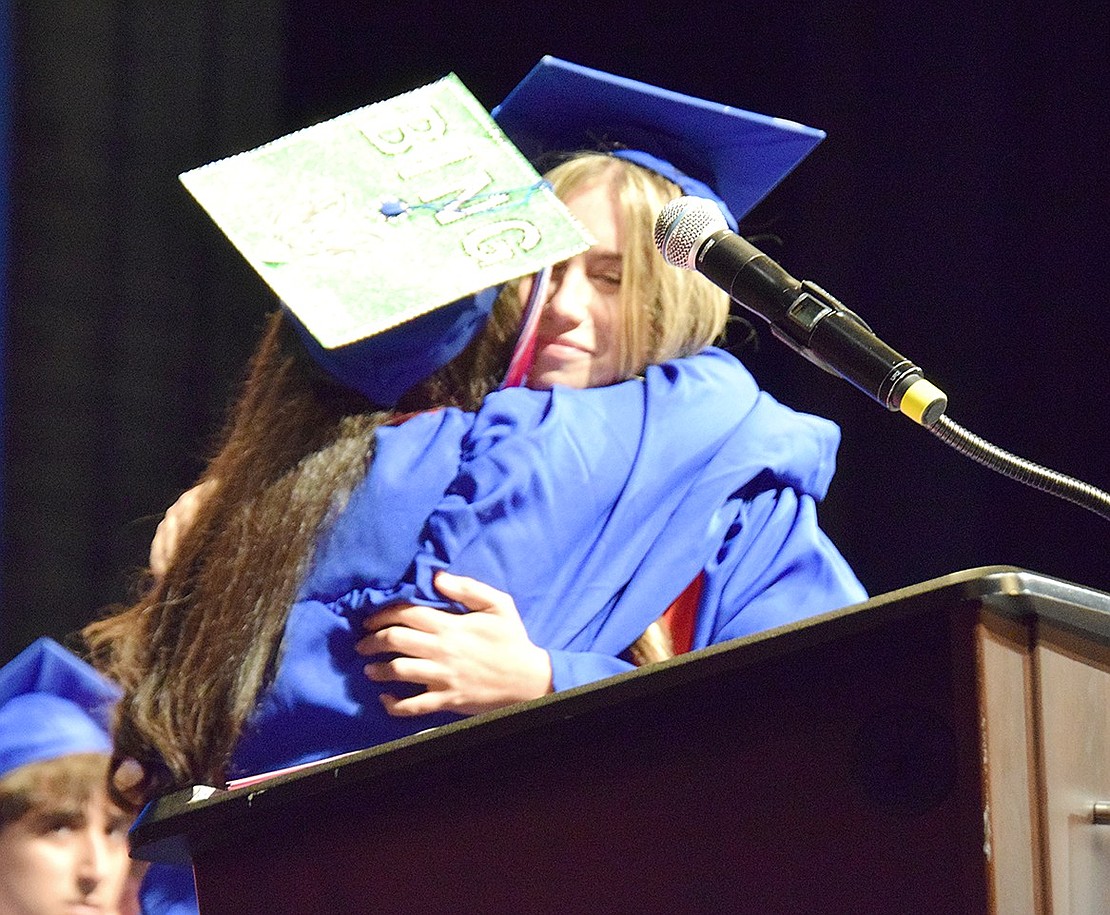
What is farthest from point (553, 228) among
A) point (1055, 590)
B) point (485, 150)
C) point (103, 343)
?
point (1055, 590)

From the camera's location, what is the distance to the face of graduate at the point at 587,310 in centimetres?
138

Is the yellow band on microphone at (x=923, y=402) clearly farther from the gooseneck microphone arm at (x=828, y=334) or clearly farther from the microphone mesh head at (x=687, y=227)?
the microphone mesh head at (x=687, y=227)

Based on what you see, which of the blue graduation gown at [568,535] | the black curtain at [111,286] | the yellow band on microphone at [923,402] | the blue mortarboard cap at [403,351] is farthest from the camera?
the black curtain at [111,286]

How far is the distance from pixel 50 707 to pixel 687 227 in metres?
0.77

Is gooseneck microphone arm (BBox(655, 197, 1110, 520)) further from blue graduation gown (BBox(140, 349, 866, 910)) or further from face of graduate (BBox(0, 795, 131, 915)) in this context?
face of graduate (BBox(0, 795, 131, 915))

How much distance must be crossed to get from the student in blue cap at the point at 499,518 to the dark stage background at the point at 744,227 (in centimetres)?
32

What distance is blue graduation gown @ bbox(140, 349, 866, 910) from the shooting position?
1.18 meters

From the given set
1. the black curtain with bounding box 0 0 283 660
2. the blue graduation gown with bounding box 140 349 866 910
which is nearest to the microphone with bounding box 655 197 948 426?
the blue graduation gown with bounding box 140 349 866 910

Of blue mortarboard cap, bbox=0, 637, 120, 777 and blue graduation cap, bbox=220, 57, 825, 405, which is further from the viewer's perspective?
blue graduation cap, bbox=220, 57, 825, 405

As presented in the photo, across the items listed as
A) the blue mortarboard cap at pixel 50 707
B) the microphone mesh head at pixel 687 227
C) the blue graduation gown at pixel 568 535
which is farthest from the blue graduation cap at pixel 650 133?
the microphone mesh head at pixel 687 227

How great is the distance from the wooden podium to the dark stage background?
110cm

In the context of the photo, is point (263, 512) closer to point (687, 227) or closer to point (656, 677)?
point (687, 227)

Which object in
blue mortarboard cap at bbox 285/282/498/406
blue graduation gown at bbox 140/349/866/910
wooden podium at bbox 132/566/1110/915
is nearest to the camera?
wooden podium at bbox 132/566/1110/915

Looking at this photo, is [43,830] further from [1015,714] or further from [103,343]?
[1015,714]
